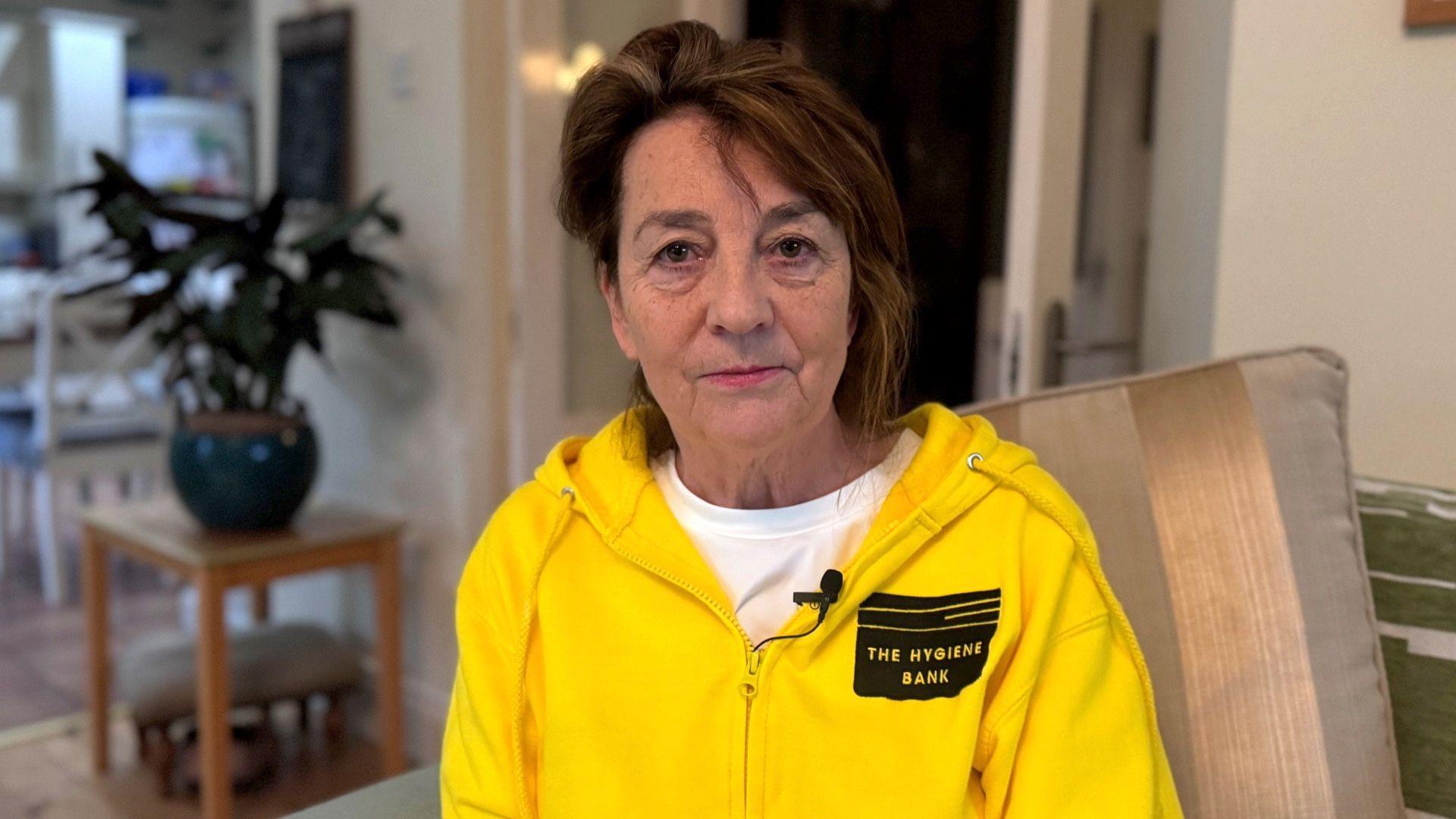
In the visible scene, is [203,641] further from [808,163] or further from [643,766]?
[808,163]

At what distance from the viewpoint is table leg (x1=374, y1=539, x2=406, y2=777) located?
2430mm

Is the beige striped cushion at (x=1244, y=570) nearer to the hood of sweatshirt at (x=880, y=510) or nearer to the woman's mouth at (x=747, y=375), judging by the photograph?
the hood of sweatshirt at (x=880, y=510)

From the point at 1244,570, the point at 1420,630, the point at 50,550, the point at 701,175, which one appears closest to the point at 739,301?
the point at 701,175

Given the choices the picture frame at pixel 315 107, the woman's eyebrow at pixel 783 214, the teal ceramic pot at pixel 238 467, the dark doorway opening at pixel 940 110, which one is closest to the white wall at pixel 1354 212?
the woman's eyebrow at pixel 783 214

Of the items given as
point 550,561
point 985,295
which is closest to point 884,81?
point 985,295

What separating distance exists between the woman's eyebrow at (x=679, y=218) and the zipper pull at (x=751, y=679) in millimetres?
373

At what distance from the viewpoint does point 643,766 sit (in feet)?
3.26

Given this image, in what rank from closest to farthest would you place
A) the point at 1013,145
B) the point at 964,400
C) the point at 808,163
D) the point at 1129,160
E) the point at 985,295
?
1. the point at 808,163
2. the point at 1013,145
3. the point at 1129,160
4. the point at 985,295
5. the point at 964,400

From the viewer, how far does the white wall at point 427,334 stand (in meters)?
2.44

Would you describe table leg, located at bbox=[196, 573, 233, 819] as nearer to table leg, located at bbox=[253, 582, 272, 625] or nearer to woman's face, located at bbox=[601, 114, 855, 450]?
table leg, located at bbox=[253, 582, 272, 625]

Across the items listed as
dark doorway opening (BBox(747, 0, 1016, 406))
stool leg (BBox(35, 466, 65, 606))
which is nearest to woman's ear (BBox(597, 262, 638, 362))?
dark doorway opening (BBox(747, 0, 1016, 406))

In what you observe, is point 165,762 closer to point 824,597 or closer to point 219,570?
point 219,570

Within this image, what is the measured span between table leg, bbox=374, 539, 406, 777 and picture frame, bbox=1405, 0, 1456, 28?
202 centimetres

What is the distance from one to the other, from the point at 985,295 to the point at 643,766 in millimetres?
1975
